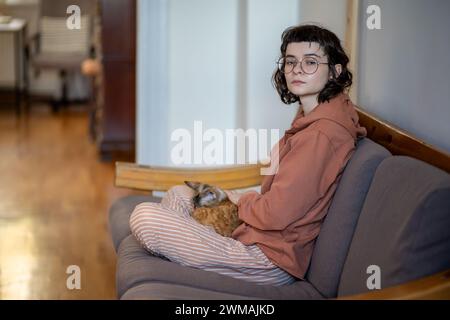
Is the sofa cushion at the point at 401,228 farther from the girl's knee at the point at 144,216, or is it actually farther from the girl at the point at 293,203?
the girl's knee at the point at 144,216

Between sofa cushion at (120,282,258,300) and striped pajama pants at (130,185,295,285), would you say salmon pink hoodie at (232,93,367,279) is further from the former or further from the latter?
sofa cushion at (120,282,258,300)

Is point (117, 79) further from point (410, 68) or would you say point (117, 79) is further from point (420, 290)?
point (420, 290)

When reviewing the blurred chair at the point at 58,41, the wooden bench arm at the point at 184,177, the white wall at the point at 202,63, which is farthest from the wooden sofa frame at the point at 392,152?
the blurred chair at the point at 58,41

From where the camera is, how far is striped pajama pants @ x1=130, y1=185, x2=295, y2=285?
212cm

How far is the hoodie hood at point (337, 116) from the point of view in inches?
84.9

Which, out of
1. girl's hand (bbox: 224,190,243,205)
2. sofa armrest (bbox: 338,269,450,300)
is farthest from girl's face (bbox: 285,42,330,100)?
sofa armrest (bbox: 338,269,450,300)

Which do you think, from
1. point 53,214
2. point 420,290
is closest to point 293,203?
point 420,290

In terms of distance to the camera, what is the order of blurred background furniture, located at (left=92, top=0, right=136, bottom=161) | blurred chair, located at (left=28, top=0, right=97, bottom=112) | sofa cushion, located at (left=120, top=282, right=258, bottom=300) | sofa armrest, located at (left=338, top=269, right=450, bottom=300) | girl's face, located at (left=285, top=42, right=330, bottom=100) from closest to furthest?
sofa armrest, located at (left=338, top=269, right=450, bottom=300), sofa cushion, located at (left=120, top=282, right=258, bottom=300), girl's face, located at (left=285, top=42, right=330, bottom=100), blurred background furniture, located at (left=92, top=0, right=136, bottom=161), blurred chair, located at (left=28, top=0, right=97, bottom=112)

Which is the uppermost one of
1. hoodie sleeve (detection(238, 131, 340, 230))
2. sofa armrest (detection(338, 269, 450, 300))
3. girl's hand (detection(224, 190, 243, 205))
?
hoodie sleeve (detection(238, 131, 340, 230))

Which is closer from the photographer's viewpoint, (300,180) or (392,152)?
(300,180)

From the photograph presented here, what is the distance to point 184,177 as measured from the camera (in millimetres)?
2811

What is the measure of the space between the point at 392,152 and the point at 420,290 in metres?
0.70

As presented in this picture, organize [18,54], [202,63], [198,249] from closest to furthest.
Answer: [198,249], [202,63], [18,54]
